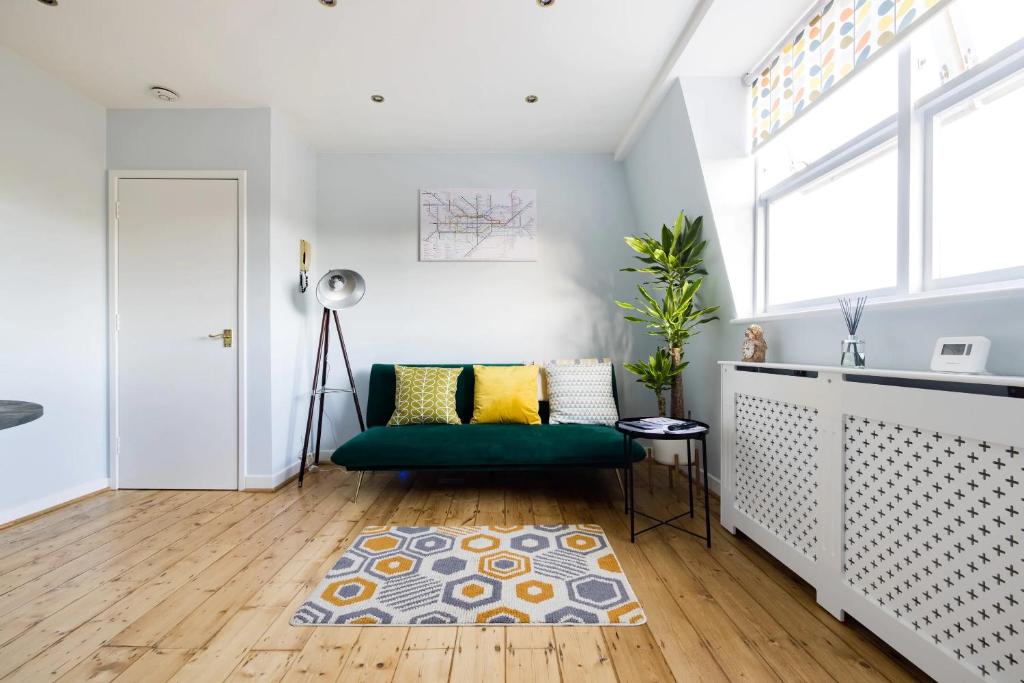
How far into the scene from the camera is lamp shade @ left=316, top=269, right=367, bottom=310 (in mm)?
3141

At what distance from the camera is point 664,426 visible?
6.89ft

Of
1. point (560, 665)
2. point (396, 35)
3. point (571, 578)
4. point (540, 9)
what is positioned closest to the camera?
point (560, 665)

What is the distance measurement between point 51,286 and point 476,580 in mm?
3075

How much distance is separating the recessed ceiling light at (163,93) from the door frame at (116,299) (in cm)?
46

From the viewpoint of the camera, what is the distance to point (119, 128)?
291 centimetres

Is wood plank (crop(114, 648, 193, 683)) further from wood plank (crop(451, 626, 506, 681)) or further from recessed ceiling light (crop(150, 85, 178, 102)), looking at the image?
recessed ceiling light (crop(150, 85, 178, 102))

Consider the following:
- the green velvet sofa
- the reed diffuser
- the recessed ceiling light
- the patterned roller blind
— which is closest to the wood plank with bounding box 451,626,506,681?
the green velvet sofa

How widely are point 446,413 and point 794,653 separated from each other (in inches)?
87.7

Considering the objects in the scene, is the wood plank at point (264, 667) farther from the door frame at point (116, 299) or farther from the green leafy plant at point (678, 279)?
the green leafy plant at point (678, 279)

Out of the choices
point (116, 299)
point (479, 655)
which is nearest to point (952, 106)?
point (479, 655)

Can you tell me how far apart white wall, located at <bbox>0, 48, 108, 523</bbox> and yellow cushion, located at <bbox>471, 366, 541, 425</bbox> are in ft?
8.35

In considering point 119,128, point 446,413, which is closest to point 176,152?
point 119,128

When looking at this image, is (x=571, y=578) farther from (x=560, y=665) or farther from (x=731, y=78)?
(x=731, y=78)

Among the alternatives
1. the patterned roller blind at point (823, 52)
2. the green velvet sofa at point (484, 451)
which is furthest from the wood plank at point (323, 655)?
the patterned roller blind at point (823, 52)
